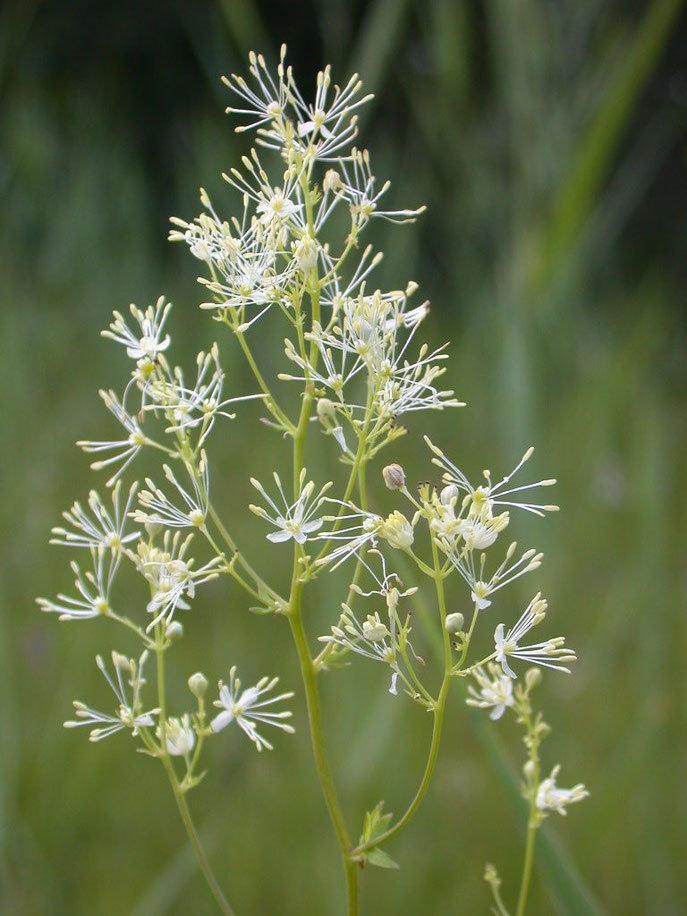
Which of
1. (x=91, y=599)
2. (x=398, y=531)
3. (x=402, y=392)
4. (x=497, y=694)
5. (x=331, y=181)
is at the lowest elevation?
(x=91, y=599)

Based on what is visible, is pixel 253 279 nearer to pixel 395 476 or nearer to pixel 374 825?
pixel 395 476

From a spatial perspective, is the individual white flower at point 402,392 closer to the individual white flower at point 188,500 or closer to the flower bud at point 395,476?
the flower bud at point 395,476

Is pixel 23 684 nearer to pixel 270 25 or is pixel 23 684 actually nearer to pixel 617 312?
pixel 617 312

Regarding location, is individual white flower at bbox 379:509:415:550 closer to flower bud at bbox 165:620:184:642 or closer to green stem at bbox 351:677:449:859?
green stem at bbox 351:677:449:859

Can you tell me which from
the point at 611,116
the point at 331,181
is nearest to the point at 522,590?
the point at 611,116

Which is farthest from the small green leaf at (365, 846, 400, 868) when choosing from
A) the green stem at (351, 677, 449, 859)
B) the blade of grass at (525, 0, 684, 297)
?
the blade of grass at (525, 0, 684, 297)

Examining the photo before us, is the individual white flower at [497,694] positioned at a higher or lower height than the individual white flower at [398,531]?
lower

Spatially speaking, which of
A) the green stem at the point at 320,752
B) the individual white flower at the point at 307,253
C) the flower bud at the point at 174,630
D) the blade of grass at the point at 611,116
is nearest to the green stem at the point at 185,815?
the flower bud at the point at 174,630

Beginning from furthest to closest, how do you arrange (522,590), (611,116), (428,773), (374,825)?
(522,590)
(611,116)
(374,825)
(428,773)
